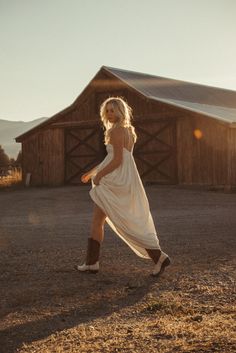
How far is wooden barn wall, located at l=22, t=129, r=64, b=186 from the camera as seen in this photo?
25.0 metres

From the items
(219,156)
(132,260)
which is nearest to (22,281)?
(132,260)

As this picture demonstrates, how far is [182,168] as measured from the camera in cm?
2150

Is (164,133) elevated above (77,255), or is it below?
above

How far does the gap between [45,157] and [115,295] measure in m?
20.9

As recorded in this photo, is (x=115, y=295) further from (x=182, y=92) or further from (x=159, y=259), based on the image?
(x=182, y=92)

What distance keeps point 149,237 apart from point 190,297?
1030 mm

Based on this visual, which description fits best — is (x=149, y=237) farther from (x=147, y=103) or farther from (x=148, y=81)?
(x=148, y=81)

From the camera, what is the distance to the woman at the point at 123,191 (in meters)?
5.71

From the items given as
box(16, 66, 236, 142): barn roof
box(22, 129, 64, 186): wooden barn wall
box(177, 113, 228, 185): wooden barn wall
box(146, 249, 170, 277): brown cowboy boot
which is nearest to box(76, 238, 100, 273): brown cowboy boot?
box(146, 249, 170, 277): brown cowboy boot

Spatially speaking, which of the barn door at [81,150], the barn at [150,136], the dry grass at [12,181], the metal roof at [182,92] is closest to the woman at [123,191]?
the barn at [150,136]

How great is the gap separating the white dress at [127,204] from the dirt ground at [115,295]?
41cm

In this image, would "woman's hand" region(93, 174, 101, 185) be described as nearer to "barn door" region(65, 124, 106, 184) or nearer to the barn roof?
the barn roof

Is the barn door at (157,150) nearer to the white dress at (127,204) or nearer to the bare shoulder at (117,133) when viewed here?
the white dress at (127,204)

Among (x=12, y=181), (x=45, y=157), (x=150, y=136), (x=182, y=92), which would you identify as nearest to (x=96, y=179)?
(x=150, y=136)
